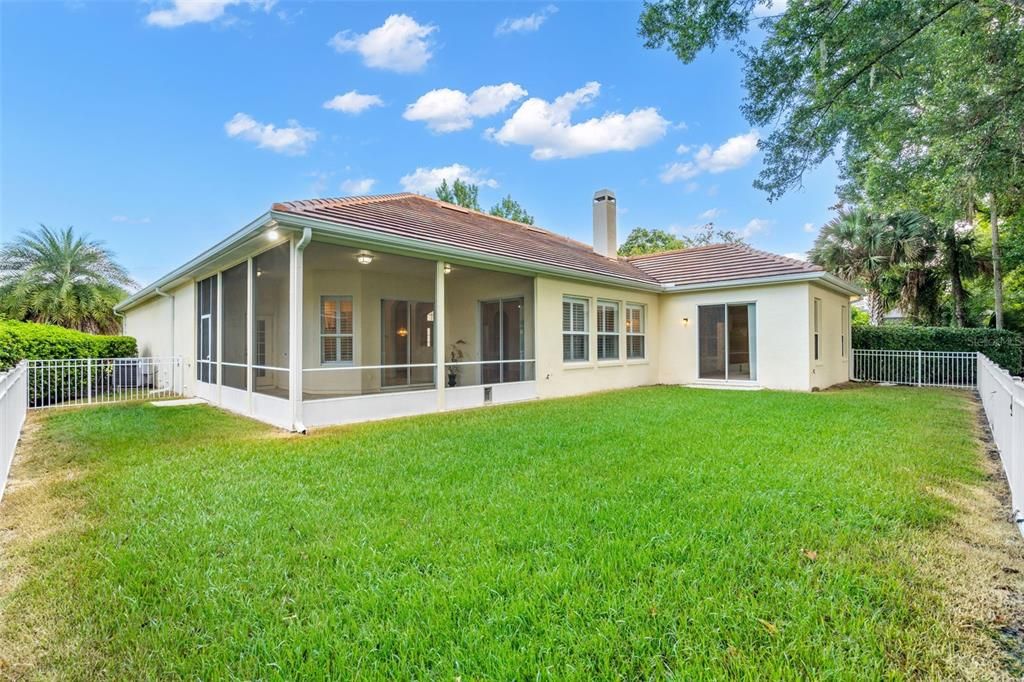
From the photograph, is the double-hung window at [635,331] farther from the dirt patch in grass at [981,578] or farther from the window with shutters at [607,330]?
the dirt patch in grass at [981,578]

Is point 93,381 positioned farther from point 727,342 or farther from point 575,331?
point 727,342

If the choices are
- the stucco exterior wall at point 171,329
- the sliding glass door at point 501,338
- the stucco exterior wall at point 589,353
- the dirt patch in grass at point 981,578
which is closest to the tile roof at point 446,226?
the stucco exterior wall at point 589,353

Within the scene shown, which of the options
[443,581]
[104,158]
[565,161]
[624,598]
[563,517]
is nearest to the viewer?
[624,598]

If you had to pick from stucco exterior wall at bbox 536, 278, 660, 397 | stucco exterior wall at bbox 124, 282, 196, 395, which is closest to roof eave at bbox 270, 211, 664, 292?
stucco exterior wall at bbox 536, 278, 660, 397

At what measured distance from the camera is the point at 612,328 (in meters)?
12.5

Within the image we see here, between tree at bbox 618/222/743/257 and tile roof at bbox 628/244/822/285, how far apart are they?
82.3 ft

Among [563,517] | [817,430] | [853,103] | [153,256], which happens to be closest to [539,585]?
[563,517]

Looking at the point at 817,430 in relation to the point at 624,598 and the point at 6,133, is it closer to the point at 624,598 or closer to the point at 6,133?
the point at 624,598

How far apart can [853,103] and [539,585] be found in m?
9.75

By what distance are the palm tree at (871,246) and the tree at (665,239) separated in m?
21.4

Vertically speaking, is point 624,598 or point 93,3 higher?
point 93,3

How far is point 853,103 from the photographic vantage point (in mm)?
8156

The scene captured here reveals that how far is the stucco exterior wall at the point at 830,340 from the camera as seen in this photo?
463 inches

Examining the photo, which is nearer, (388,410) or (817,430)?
(817,430)
